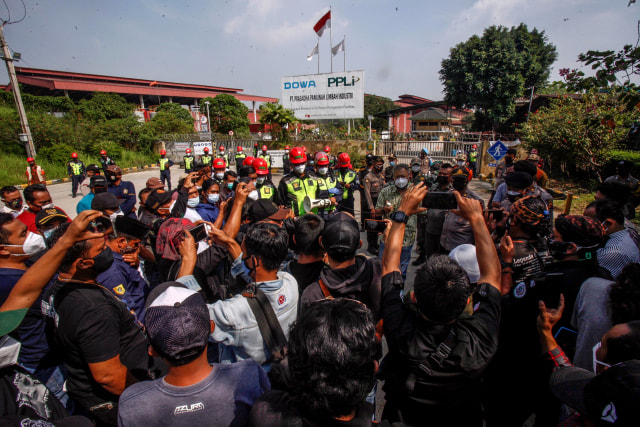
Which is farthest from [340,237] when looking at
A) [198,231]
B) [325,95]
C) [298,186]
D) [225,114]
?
[225,114]

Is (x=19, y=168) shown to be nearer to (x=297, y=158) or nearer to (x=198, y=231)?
(x=297, y=158)

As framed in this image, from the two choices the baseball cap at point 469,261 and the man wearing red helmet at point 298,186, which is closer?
the baseball cap at point 469,261

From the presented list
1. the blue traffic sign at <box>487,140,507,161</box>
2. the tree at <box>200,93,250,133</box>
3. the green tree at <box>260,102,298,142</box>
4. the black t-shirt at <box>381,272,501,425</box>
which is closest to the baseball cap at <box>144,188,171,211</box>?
the black t-shirt at <box>381,272,501,425</box>

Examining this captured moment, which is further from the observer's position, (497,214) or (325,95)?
(325,95)

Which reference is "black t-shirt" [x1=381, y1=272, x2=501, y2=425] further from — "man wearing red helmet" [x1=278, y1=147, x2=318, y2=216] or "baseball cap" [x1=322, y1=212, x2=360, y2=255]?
"man wearing red helmet" [x1=278, y1=147, x2=318, y2=216]

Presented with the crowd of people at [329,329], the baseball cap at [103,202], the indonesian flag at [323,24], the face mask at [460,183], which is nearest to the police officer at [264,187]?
the baseball cap at [103,202]

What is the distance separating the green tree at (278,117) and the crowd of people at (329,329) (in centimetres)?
2030

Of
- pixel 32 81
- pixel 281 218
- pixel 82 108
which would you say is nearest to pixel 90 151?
pixel 82 108

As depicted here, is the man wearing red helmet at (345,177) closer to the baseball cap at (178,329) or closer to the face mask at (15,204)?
the baseball cap at (178,329)

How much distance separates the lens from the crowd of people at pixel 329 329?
3.62 feet

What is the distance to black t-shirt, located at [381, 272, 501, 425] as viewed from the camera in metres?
1.43

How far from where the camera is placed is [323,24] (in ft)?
77.9

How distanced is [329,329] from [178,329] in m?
0.66

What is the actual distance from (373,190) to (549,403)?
5.06 metres
